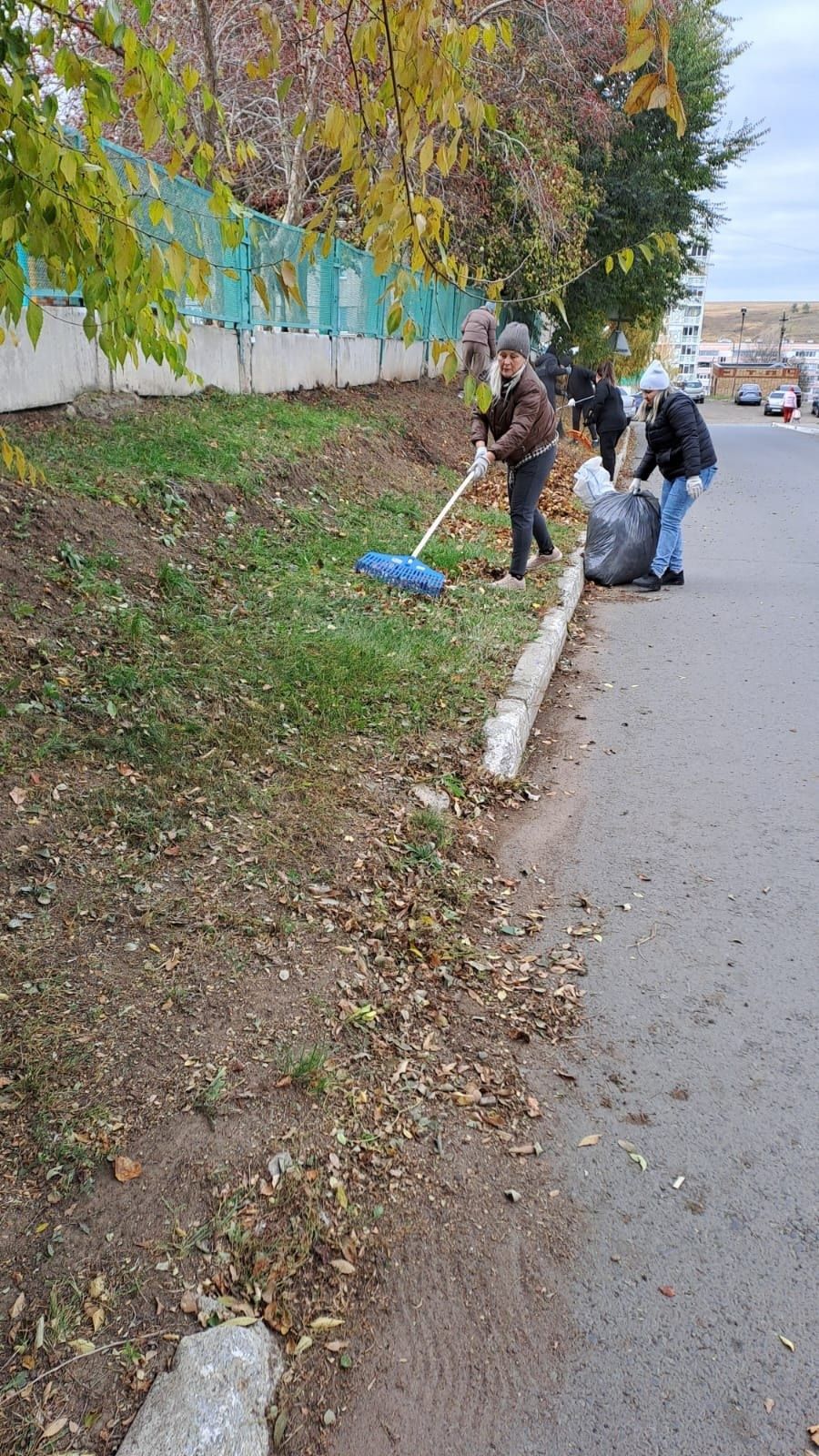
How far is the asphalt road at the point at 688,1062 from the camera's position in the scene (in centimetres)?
202

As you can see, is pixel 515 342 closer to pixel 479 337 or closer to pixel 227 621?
pixel 479 337

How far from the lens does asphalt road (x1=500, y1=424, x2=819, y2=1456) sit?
2.02 meters

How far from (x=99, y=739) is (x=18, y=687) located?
0.43 m

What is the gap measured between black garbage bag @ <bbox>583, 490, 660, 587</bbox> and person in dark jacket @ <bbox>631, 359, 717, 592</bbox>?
12 centimetres

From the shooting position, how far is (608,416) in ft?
43.3

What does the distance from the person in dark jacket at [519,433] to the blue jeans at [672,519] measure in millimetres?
1485

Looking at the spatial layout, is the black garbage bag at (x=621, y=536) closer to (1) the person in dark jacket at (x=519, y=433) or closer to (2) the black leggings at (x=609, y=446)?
(1) the person in dark jacket at (x=519, y=433)

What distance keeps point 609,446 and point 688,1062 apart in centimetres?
1181

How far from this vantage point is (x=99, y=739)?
3.82 metres

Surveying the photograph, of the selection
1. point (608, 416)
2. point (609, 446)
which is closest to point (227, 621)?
point (608, 416)

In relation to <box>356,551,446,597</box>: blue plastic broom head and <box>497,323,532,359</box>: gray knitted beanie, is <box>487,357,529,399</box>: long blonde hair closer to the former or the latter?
<box>497,323,532,359</box>: gray knitted beanie

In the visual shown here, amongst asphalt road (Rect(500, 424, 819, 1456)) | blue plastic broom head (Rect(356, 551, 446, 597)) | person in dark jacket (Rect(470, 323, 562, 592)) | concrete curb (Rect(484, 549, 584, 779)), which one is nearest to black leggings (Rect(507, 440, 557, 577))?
person in dark jacket (Rect(470, 323, 562, 592))

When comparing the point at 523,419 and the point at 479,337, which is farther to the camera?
the point at 479,337

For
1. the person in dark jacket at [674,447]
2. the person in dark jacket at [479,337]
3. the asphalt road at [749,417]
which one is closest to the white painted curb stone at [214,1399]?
the person in dark jacket at [674,447]
